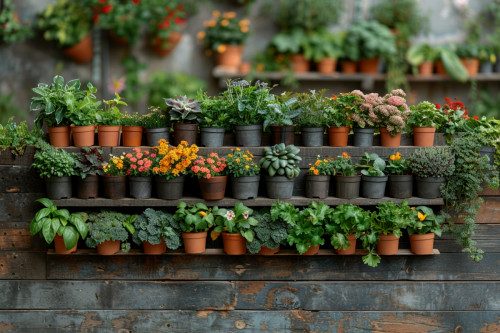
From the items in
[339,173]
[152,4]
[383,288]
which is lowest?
[383,288]

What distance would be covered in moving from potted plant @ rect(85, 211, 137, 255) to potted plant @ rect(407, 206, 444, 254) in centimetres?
153

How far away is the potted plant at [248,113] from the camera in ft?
10.5

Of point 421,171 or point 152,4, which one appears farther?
point 152,4

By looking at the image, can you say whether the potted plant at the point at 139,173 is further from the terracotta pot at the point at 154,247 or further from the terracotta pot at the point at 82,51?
the terracotta pot at the point at 82,51

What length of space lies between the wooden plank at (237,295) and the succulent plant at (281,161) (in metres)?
0.64

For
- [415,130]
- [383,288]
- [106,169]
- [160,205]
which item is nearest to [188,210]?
[160,205]

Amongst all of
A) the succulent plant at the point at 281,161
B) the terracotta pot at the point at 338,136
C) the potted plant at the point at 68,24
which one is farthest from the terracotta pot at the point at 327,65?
the succulent plant at the point at 281,161

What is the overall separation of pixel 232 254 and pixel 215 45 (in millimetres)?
3408

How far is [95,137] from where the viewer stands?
3354mm

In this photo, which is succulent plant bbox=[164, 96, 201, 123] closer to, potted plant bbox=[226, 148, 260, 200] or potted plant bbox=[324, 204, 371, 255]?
potted plant bbox=[226, 148, 260, 200]

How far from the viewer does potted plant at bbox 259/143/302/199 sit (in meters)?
3.06

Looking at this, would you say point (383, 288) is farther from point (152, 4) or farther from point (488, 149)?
point (152, 4)

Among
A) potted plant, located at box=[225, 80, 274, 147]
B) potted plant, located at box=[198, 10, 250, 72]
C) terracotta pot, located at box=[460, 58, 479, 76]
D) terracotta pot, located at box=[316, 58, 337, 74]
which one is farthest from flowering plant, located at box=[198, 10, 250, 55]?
potted plant, located at box=[225, 80, 274, 147]

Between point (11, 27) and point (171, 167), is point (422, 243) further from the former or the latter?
point (11, 27)
